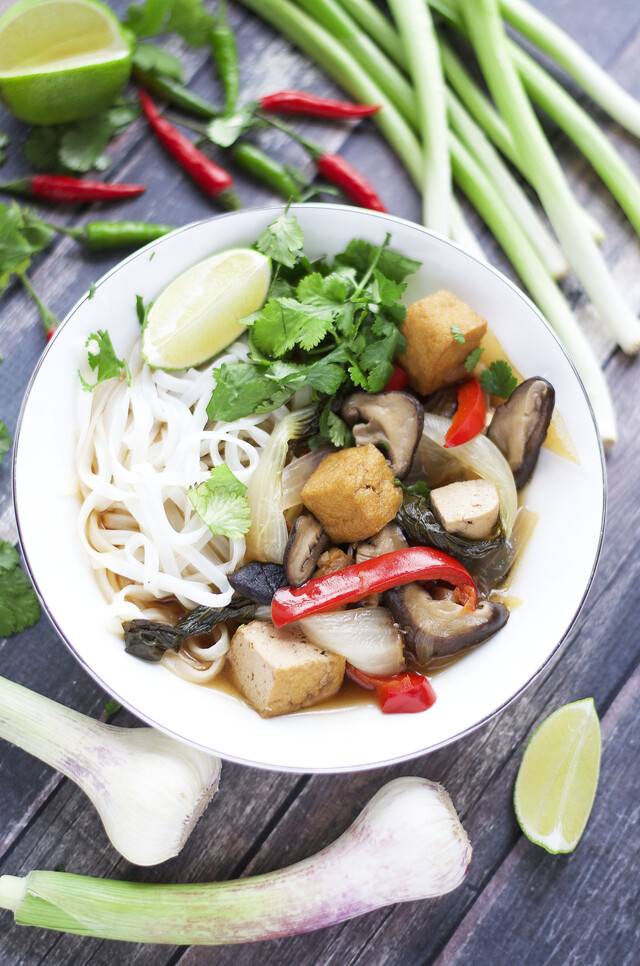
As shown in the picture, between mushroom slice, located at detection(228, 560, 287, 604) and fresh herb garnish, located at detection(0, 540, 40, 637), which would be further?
fresh herb garnish, located at detection(0, 540, 40, 637)

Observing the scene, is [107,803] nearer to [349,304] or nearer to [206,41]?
[349,304]

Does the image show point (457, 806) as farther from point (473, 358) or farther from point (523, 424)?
point (473, 358)

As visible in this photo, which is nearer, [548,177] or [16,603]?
[16,603]

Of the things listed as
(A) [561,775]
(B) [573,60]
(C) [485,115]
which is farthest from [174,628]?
(B) [573,60]

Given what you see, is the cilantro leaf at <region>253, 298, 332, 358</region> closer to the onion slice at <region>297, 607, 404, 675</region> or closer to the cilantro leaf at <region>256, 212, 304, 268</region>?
the cilantro leaf at <region>256, 212, 304, 268</region>

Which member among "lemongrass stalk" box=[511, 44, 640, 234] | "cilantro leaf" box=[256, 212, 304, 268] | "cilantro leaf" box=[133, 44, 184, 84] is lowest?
"cilantro leaf" box=[133, 44, 184, 84]

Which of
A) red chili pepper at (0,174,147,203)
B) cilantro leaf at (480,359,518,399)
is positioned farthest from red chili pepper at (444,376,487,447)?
red chili pepper at (0,174,147,203)
